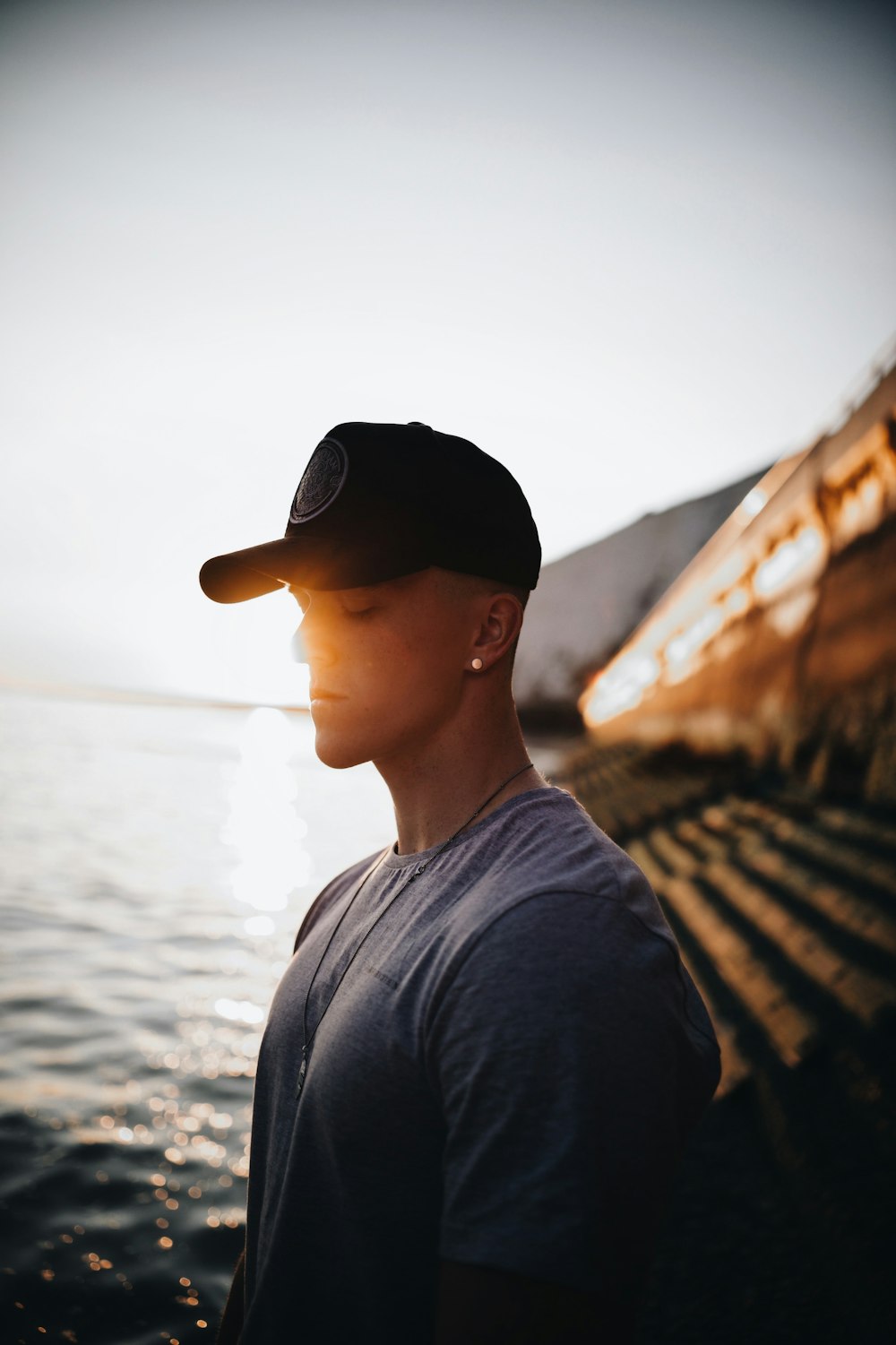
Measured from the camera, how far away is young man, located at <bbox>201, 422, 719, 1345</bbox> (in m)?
0.81

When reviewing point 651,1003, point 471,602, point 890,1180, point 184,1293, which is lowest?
point 890,1180

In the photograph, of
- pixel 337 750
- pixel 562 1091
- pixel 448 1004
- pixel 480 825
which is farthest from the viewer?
pixel 337 750

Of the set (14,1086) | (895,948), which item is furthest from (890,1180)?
(14,1086)

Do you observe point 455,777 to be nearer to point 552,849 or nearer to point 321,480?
point 552,849

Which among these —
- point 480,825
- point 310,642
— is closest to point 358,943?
point 480,825

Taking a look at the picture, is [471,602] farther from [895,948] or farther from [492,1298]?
[895,948]

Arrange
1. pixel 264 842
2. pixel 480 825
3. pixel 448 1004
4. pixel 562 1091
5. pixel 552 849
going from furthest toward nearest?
pixel 264 842
pixel 480 825
pixel 552 849
pixel 448 1004
pixel 562 1091

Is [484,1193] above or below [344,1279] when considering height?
above

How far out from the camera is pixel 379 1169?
1.00 metres

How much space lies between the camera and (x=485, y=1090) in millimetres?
843

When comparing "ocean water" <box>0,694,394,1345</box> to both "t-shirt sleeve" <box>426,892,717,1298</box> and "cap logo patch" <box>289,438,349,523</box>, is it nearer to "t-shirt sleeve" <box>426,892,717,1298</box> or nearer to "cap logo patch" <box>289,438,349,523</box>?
"t-shirt sleeve" <box>426,892,717,1298</box>

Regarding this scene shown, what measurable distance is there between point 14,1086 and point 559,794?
Answer: 5.15m

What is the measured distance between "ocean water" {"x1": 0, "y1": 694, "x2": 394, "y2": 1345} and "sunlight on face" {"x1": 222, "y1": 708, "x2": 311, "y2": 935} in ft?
0.28

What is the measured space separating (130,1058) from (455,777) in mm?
5104
